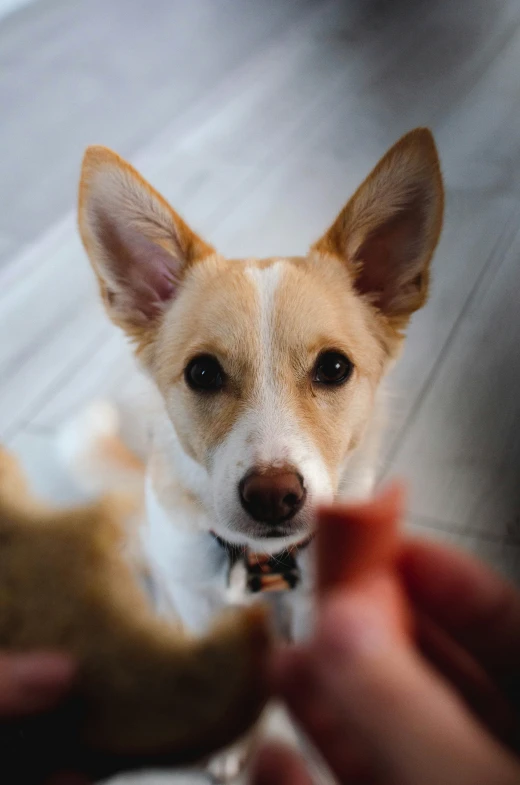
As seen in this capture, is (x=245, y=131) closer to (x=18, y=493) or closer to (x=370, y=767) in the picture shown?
(x=18, y=493)

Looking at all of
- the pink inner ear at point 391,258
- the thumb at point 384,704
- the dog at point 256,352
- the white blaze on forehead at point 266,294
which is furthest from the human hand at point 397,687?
the pink inner ear at point 391,258

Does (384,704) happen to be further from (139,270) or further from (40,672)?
(139,270)

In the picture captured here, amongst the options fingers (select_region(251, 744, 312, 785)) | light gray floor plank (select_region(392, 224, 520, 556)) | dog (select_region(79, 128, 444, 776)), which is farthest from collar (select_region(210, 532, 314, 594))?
fingers (select_region(251, 744, 312, 785))

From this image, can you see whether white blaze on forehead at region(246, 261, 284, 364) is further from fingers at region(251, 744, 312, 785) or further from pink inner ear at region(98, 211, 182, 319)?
fingers at region(251, 744, 312, 785)

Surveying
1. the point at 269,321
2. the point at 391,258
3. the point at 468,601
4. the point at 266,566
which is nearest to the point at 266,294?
the point at 269,321

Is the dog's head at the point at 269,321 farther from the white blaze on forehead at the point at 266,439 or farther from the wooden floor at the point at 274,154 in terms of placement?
the wooden floor at the point at 274,154
